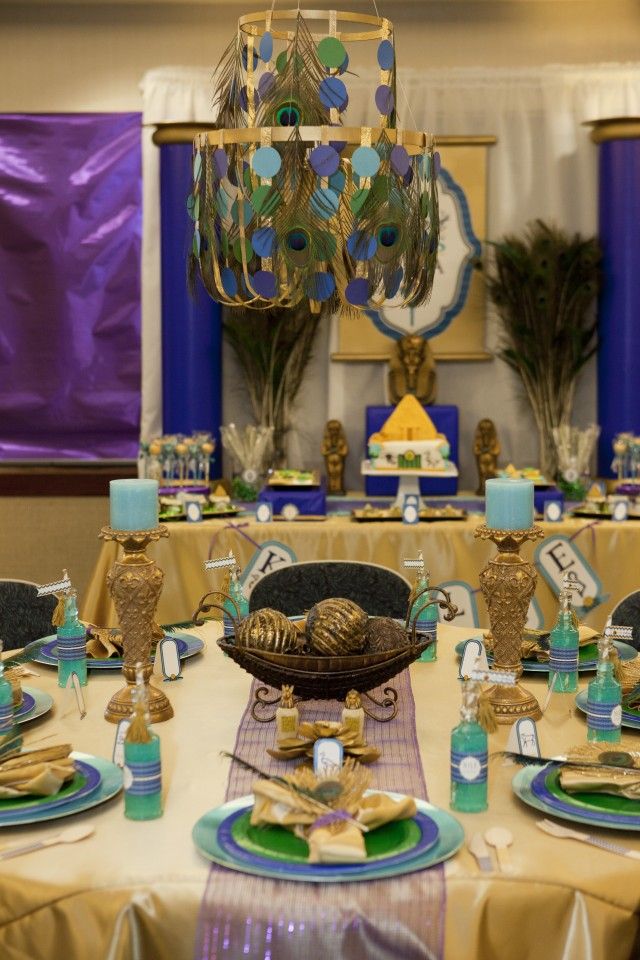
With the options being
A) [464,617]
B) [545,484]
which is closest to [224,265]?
[464,617]

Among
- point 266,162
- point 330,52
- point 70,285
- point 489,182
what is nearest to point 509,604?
point 266,162

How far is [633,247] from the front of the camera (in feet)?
19.8

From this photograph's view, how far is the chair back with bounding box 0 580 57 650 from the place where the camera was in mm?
3072

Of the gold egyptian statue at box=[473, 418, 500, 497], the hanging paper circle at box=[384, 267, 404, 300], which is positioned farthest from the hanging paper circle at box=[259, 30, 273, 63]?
the gold egyptian statue at box=[473, 418, 500, 497]

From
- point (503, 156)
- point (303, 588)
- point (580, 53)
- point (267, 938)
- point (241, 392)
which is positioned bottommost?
point (267, 938)

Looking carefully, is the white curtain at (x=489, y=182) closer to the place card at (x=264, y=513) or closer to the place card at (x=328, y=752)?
the place card at (x=264, y=513)

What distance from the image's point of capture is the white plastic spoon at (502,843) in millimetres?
1548

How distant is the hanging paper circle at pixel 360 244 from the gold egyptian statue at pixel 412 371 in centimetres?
407

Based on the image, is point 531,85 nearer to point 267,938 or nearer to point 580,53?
point 580,53

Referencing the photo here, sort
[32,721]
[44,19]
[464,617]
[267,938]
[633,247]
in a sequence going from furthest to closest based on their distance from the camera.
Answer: [44,19], [633,247], [464,617], [32,721], [267,938]

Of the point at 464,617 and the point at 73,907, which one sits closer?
the point at 73,907

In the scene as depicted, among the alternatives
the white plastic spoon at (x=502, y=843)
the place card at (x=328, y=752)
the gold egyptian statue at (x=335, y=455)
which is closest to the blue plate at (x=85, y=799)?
the place card at (x=328, y=752)

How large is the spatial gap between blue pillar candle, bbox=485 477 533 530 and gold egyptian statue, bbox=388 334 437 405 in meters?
4.01

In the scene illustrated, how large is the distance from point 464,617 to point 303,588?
1058 millimetres
